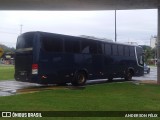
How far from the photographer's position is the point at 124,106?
37.7ft

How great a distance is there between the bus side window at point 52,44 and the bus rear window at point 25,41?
2.41 feet

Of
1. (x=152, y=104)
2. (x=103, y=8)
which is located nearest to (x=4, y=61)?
(x=103, y=8)

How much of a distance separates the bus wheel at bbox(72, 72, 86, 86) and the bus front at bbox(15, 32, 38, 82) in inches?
128

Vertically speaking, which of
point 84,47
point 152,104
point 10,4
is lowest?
point 152,104

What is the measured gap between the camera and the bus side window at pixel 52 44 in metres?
18.7

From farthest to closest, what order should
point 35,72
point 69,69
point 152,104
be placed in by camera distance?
point 69,69 → point 35,72 → point 152,104

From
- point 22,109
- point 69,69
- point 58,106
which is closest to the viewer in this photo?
point 22,109

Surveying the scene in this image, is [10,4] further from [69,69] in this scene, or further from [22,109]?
[22,109]

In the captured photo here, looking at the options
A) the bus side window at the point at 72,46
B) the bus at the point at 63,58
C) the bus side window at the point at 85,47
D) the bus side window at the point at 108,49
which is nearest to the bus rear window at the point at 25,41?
the bus at the point at 63,58

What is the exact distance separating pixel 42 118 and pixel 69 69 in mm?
11519

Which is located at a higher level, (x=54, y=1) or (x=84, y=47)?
(x=54, y=1)

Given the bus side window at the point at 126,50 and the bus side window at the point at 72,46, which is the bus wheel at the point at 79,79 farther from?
the bus side window at the point at 126,50

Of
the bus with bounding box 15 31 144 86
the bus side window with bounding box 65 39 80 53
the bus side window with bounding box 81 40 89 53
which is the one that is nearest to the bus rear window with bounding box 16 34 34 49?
the bus with bounding box 15 31 144 86

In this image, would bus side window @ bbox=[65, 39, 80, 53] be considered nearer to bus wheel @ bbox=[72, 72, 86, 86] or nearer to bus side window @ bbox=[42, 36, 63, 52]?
bus side window @ bbox=[42, 36, 63, 52]
